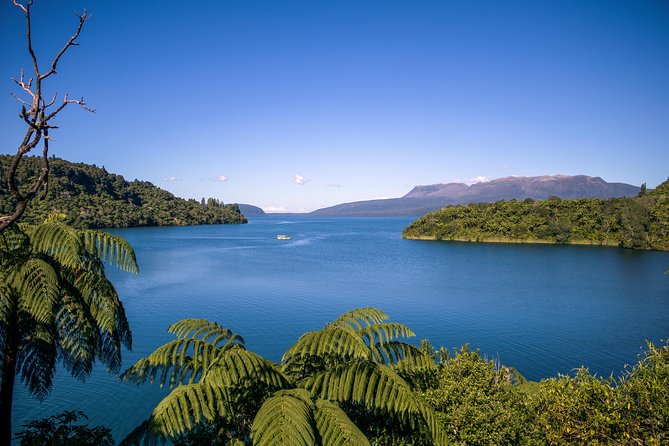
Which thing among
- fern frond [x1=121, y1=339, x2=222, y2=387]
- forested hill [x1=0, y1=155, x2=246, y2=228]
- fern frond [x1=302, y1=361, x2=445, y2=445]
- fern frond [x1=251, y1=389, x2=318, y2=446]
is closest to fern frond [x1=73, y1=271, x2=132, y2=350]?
fern frond [x1=121, y1=339, x2=222, y2=387]

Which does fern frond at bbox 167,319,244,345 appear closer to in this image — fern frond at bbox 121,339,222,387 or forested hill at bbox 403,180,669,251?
fern frond at bbox 121,339,222,387

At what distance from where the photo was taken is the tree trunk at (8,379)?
5055 mm

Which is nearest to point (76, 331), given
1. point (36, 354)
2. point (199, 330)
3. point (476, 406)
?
point (36, 354)

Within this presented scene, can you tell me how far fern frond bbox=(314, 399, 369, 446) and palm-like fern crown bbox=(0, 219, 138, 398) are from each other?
12.0ft

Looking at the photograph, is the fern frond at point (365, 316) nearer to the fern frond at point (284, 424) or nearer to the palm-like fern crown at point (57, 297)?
the fern frond at point (284, 424)

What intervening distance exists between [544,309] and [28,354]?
101ft

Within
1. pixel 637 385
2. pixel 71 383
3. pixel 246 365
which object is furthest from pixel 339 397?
pixel 71 383

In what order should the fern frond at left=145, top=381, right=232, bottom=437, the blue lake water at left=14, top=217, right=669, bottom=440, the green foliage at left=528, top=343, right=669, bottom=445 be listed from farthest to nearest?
the blue lake water at left=14, top=217, right=669, bottom=440
the green foliage at left=528, top=343, right=669, bottom=445
the fern frond at left=145, top=381, right=232, bottom=437

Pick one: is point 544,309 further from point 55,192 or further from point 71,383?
point 55,192

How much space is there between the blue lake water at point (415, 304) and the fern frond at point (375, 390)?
1079 cm

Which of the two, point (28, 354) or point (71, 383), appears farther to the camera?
point (71, 383)

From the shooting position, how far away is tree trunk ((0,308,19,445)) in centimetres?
505

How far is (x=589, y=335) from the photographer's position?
23.0 meters

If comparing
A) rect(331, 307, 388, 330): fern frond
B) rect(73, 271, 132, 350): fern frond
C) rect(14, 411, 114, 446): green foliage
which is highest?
rect(73, 271, 132, 350): fern frond
